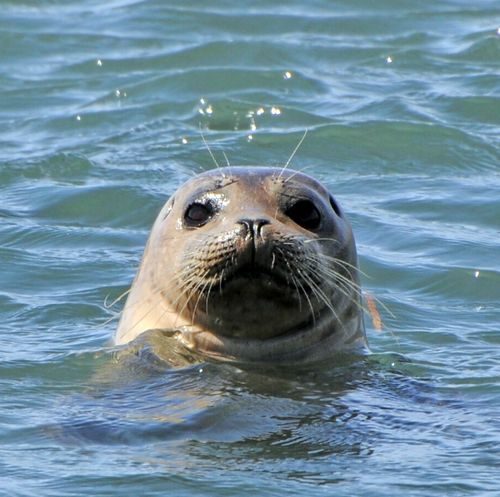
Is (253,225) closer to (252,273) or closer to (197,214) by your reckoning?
(252,273)

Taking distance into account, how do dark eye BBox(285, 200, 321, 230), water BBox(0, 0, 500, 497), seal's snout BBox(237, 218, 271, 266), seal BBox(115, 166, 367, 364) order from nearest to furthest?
1. water BBox(0, 0, 500, 497)
2. seal's snout BBox(237, 218, 271, 266)
3. seal BBox(115, 166, 367, 364)
4. dark eye BBox(285, 200, 321, 230)

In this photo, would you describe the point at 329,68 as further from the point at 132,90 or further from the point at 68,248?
the point at 68,248

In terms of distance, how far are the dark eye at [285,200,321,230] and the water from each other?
67 cm

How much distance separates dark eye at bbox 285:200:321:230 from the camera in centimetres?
734

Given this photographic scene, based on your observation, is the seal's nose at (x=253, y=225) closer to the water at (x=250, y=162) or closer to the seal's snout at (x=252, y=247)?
the seal's snout at (x=252, y=247)

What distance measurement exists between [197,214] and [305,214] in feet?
1.61

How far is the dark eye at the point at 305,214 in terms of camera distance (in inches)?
289

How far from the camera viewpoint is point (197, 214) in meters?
7.42

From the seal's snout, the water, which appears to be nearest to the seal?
the seal's snout

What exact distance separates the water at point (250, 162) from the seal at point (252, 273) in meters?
0.21

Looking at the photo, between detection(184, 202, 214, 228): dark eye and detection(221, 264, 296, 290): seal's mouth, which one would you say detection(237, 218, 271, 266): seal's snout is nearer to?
detection(221, 264, 296, 290): seal's mouth

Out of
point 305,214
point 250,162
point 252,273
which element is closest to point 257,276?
point 252,273

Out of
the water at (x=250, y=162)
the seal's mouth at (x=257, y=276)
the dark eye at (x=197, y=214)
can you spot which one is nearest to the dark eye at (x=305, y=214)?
the dark eye at (x=197, y=214)

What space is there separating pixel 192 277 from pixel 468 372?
166 centimetres
